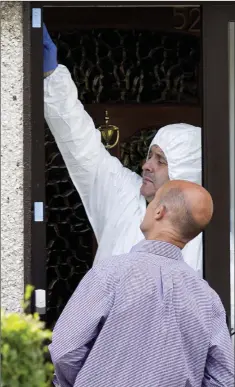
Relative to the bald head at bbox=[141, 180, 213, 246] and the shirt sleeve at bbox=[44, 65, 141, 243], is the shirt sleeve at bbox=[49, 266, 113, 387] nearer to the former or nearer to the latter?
the bald head at bbox=[141, 180, 213, 246]

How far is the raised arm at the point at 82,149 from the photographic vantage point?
3811 mm

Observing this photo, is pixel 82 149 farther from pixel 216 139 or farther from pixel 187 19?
pixel 187 19

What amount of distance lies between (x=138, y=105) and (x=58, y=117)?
145 cm

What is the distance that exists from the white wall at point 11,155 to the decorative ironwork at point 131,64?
5.02 feet

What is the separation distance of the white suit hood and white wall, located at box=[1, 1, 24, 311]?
789 millimetres

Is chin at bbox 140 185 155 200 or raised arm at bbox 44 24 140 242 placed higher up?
raised arm at bbox 44 24 140 242

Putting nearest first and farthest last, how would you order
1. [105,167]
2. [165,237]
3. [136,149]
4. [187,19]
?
1. [165,237]
2. [105,167]
3. [136,149]
4. [187,19]

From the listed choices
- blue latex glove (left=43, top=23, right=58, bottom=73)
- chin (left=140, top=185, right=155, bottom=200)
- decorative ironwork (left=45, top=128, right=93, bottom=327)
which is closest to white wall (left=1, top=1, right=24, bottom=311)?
blue latex glove (left=43, top=23, right=58, bottom=73)

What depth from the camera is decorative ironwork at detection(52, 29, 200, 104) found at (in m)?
5.09

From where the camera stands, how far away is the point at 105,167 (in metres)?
4.08

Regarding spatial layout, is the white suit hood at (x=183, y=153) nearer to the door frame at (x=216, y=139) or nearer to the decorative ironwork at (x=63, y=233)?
the door frame at (x=216, y=139)

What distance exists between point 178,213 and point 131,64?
2847mm

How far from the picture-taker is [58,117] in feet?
Answer: 12.7

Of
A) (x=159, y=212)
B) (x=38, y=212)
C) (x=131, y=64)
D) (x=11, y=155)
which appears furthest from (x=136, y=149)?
(x=159, y=212)
